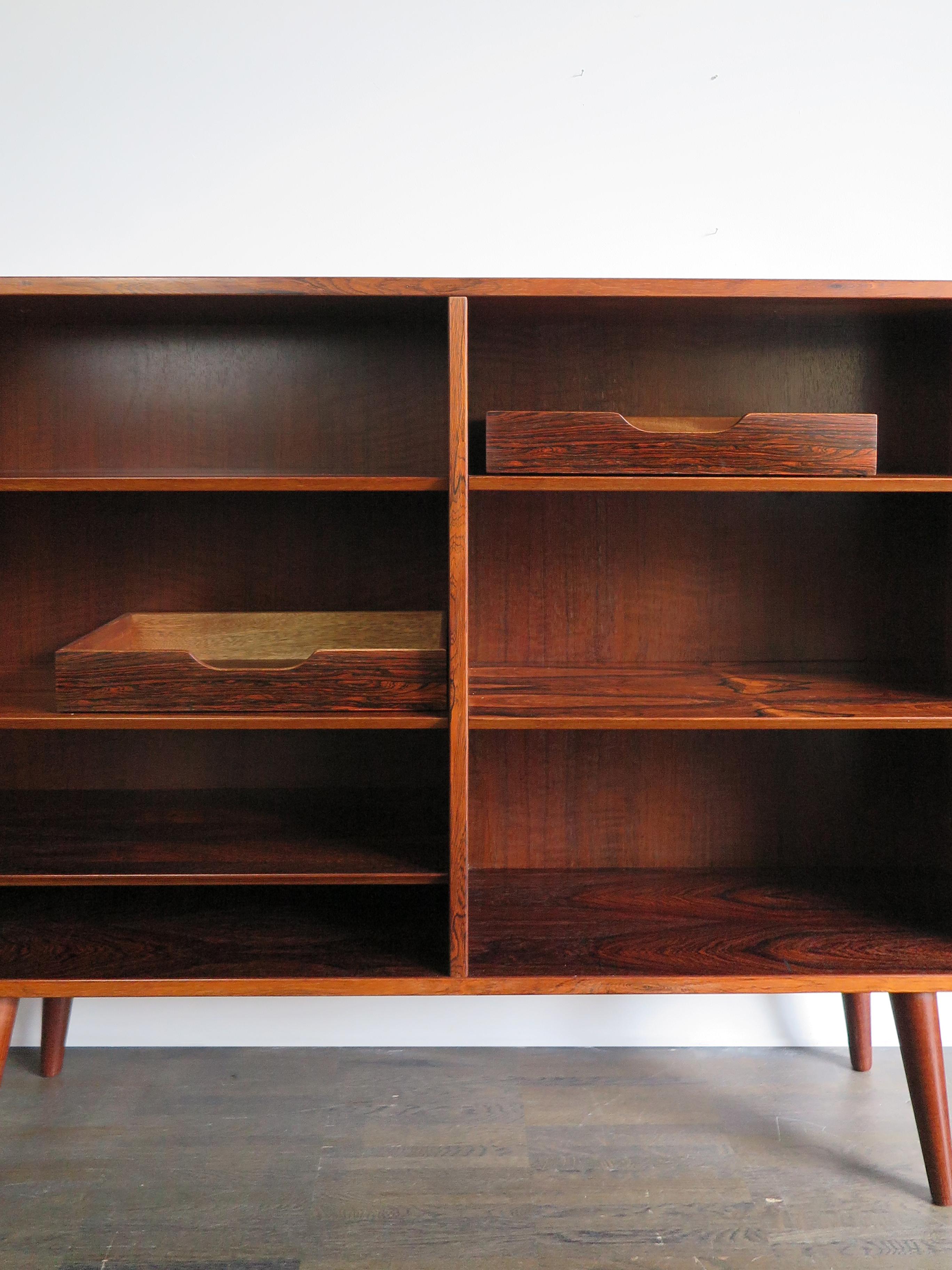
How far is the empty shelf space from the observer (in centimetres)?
Result: 151

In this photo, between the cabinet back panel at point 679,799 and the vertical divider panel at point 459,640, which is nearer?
the vertical divider panel at point 459,640

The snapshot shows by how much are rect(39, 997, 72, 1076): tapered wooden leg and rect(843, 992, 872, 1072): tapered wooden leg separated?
143 centimetres

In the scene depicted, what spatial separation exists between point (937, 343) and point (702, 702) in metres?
0.75

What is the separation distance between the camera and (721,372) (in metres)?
1.77

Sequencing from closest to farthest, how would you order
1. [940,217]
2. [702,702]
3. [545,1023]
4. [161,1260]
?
[161,1260], [702,702], [940,217], [545,1023]

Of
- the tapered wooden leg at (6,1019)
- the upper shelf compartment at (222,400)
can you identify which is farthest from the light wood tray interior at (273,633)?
the tapered wooden leg at (6,1019)

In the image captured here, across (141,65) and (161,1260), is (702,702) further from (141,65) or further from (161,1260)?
(141,65)

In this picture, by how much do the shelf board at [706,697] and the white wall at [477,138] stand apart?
71 cm

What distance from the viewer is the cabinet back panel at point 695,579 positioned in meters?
1.79

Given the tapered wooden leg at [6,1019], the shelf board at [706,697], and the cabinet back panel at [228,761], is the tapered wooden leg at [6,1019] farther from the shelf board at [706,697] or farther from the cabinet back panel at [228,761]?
the shelf board at [706,697]

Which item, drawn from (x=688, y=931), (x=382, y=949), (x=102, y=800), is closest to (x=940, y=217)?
(x=688, y=931)

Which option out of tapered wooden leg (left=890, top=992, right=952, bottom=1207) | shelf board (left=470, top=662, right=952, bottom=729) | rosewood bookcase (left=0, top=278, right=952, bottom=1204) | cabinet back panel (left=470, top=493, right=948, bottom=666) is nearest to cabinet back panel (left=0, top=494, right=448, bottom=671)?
rosewood bookcase (left=0, top=278, right=952, bottom=1204)

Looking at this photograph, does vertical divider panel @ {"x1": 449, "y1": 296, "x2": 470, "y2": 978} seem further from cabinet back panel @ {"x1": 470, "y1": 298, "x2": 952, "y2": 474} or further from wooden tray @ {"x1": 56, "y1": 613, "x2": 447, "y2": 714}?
cabinet back panel @ {"x1": 470, "y1": 298, "x2": 952, "y2": 474}

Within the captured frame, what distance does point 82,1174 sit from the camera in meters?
1.62
